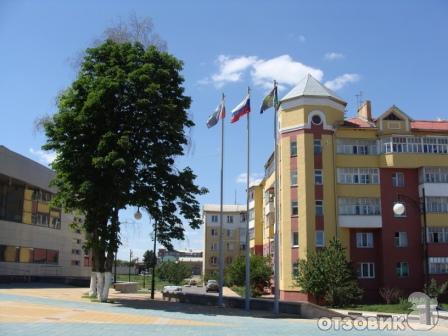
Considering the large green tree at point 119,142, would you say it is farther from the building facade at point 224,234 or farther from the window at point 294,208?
the building facade at point 224,234

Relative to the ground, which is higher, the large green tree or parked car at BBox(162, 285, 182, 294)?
the large green tree

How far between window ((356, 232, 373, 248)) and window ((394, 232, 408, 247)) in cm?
220

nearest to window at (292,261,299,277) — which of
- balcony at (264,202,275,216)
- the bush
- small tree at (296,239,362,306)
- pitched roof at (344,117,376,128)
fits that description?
small tree at (296,239,362,306)

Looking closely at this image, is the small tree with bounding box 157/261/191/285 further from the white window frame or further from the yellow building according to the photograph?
the white window frame

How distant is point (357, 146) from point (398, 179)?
15.8ft

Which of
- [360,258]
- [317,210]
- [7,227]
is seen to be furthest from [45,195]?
[360,258]

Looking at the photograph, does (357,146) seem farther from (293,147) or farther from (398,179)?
(293,147)

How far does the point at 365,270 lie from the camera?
4938 cm

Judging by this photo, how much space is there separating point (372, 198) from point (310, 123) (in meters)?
8.84

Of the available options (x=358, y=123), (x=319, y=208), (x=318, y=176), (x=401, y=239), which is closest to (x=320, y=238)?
(x=319, y=208)

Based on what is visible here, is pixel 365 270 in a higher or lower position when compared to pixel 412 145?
lower

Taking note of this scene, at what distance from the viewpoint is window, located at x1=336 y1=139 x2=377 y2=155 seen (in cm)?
5053

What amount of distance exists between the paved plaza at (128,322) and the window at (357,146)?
25.3 metres

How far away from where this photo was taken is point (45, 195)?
58562mm
